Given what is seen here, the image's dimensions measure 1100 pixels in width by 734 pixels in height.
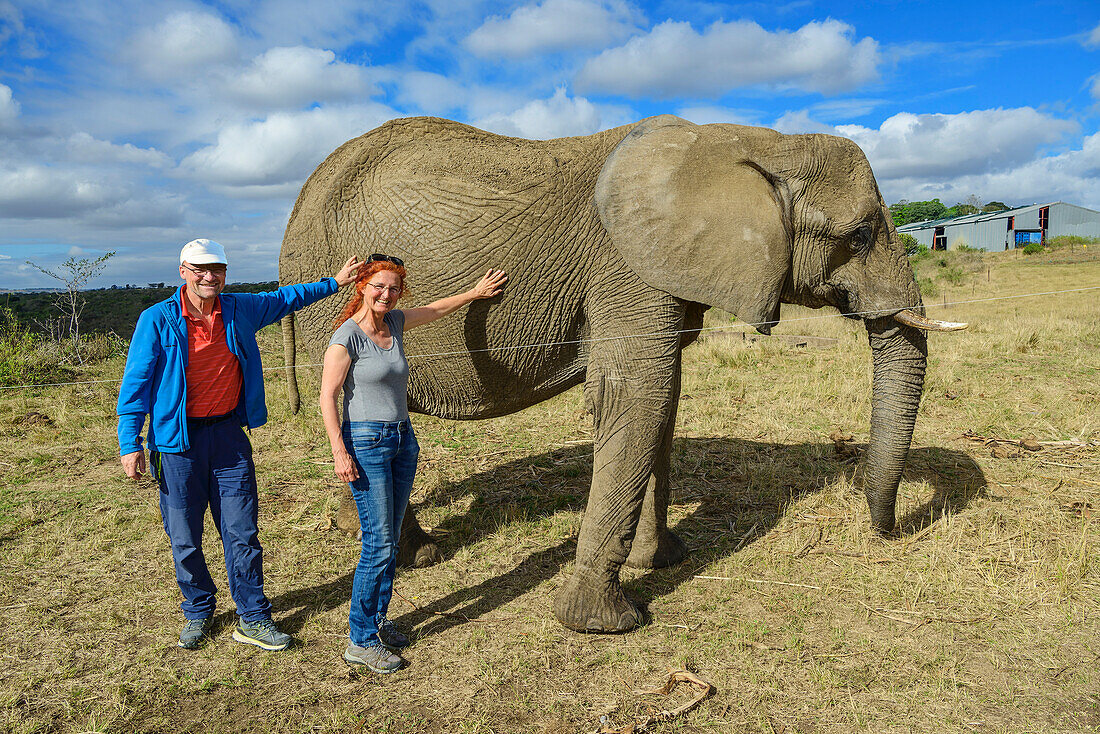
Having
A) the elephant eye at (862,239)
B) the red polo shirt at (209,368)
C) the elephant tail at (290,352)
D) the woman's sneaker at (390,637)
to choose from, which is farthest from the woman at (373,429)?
the elephant eye at (862,239)

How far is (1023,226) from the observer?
5669 centimetres

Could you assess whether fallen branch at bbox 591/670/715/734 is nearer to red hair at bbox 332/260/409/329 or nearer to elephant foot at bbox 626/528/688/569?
elephant foot at bbox 626/528/688/569

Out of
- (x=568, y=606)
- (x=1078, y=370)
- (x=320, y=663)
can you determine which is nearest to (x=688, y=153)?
(x=568, y=606)

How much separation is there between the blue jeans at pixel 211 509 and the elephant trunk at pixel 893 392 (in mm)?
4208

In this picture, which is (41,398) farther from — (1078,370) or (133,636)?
(1078,370)

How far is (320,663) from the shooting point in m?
4.09

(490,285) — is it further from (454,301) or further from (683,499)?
(683,499)

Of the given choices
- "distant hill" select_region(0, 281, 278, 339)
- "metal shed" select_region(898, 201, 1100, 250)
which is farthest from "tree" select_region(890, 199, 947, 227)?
"distant hill" select_region(0, 281, 278, 339)

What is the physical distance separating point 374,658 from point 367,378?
5.46 ft

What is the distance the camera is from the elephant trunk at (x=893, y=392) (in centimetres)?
475

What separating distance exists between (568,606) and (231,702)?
2.02 metres

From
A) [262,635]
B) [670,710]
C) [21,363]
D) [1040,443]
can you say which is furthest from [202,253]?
[21,363]

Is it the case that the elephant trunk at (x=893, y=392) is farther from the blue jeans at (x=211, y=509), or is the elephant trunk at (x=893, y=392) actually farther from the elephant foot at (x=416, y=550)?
the blue jeans at (x=211, y=509)

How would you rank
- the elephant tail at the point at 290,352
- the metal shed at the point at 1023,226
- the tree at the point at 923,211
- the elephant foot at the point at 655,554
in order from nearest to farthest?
1. the elephant foot at the point at 655,554
2. the elephant tail at the point at 290,352
3. the metal shed at the point at 1023,226
4. the tree at the point at 923,211
